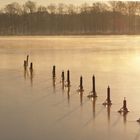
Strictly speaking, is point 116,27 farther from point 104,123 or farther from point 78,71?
point 104,123

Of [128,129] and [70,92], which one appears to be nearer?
[128,129]

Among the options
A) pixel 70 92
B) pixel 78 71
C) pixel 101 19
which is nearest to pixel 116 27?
pixel 101 19

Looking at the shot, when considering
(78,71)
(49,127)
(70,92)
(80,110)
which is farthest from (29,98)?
(78,71)

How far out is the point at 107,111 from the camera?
19406 mm

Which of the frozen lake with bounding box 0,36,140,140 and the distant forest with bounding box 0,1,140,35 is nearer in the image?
the frozen lake with bounding box 0,36,140,140

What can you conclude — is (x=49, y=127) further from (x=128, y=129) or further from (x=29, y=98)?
(x=29, y=98)

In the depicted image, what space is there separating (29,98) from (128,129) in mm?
7415

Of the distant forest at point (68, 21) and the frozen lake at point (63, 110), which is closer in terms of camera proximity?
the frozen lake at point (63, 110)

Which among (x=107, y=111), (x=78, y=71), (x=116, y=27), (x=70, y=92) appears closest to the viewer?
(x=107, y=111)

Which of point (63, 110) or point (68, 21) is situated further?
point (68, 21)

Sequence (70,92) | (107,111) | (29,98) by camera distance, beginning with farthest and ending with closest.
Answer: (70,92) → (29,98) → (107,111)

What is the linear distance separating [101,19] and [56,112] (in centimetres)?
13061

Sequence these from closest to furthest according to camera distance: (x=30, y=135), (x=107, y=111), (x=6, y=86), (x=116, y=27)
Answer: (x=30, y=135) → (x=107, y=111) → (x=6, y=86) → (x=116, y=27)

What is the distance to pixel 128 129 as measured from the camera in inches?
653
